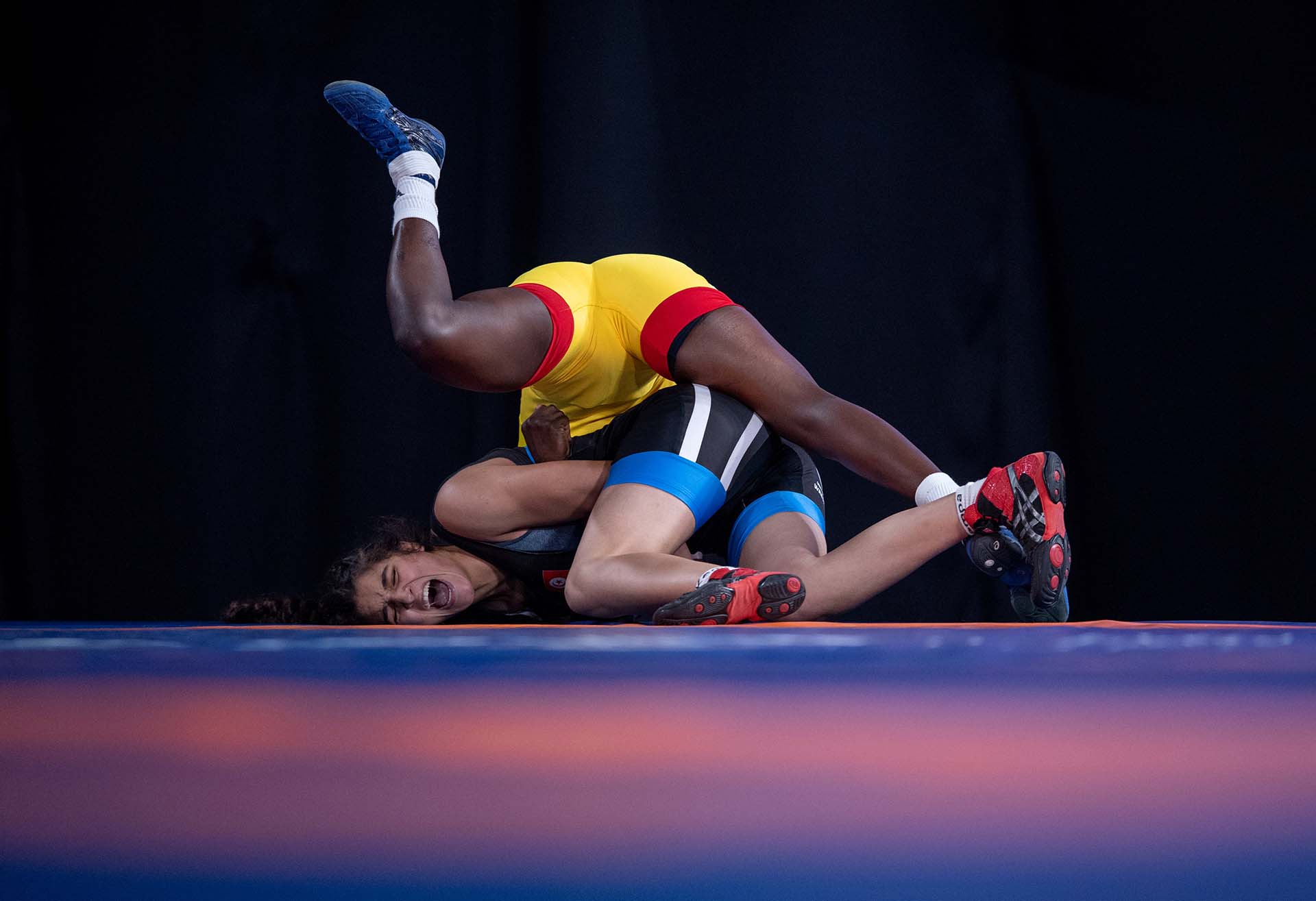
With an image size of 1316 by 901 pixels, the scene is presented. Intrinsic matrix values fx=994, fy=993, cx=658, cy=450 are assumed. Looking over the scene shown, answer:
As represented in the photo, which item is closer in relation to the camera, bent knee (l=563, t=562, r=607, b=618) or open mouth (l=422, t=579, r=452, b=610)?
bent knee (l=563, t=562, r=607, b=618)

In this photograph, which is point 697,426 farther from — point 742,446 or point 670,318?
point 670,318

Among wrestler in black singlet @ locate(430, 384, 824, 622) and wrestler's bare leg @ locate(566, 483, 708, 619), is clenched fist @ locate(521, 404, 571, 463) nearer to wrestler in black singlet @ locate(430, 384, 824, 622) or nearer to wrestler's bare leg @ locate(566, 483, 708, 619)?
wrestler in black singlet @ locate(430, 384, 824, 622)

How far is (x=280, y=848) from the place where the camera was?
2.33 ft

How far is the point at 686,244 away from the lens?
202 centimetres

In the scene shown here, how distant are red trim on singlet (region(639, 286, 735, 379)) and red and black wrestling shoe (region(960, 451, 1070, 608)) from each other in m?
0.46

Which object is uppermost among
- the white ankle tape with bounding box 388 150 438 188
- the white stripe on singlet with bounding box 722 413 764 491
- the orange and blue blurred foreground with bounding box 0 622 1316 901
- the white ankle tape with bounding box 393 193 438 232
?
the white ankle tape with bounding box 388 150 438 188

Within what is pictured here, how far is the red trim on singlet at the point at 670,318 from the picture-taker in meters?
1.38

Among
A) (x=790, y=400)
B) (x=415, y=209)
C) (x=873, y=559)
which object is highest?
(x=415, y=209)

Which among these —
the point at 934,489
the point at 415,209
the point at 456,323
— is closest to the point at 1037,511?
the point at 934,489

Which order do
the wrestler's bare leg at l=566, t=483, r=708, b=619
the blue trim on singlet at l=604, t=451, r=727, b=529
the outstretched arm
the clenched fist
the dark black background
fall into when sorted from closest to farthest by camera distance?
the wrestler's bare leg at l=566, t=483, r=708, b=619 → the blue trim on singlet at l=604, t=451, r=727, b=529 → the outstretched arm → the clenched fist → the dark black background

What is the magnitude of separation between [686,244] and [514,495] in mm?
875

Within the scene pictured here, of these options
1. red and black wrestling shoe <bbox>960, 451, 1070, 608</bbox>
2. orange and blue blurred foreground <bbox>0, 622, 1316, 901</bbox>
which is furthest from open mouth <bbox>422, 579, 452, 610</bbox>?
red and black wrestling shoe <bbox>960, 451, 1070, 608</bbox>

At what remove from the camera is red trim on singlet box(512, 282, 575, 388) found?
1.38 meters

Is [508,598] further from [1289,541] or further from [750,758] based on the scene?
[1289,541]
